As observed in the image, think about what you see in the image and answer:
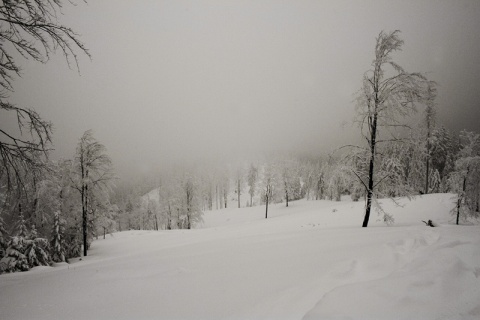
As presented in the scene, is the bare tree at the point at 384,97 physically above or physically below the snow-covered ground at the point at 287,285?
above

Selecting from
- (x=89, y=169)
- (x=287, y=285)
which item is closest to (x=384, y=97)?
(x=287, y=285)

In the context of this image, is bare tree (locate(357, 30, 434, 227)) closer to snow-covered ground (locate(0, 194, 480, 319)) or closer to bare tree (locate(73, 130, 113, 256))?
snow-covered ground (locate(0, 194, 480, 319))

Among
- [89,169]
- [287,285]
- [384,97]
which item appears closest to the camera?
[287,285]

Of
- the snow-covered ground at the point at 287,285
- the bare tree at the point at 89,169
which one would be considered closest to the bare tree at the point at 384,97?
the snow-covered ground at the point at 287,285

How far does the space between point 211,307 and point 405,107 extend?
11.6m

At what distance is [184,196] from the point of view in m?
38.3

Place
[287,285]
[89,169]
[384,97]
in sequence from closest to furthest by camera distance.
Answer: [287,285] < [384,97] < [89,169]

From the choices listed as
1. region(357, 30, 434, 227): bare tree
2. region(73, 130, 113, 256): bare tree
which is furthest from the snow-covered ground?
region(73, 130, 113, 256): bare tree

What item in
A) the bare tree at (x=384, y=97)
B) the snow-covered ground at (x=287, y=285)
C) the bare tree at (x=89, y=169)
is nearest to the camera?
the snow-covered ground at (x=287, y=285)

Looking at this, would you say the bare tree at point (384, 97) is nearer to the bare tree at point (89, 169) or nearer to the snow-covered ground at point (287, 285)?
the snow-covered ground at point (287, 285)

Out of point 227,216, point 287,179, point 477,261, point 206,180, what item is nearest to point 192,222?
point 227,216

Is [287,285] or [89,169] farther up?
[89,169]

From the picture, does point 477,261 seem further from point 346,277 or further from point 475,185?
point 475,185

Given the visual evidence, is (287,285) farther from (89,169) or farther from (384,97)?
(89,169)
